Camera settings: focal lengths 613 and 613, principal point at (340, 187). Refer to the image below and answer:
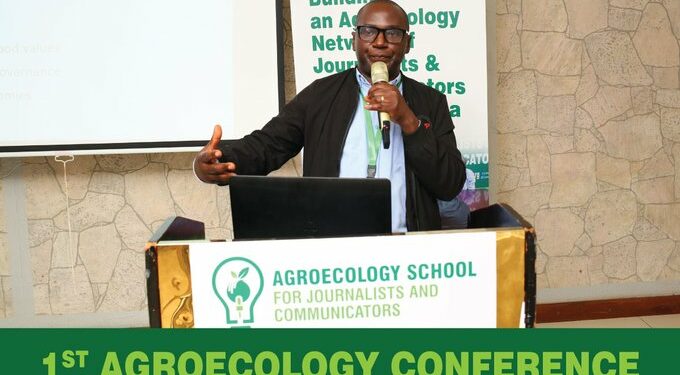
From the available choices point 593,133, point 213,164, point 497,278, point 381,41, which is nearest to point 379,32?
point 381,41

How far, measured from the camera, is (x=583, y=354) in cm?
102

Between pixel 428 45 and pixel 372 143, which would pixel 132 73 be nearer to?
pixel 428 45

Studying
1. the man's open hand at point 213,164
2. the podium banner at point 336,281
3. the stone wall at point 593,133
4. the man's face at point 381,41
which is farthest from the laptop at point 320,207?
the stone wall at point 593,133

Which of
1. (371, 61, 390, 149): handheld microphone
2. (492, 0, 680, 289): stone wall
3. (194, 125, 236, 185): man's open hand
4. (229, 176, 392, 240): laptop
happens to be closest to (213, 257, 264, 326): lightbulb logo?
(229, 176, 392, 240): laptop

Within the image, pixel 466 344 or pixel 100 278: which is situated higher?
pixel 466 344

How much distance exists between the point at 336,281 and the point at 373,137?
722mm

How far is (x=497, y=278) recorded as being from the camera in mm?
1121

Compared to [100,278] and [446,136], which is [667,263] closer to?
[446,136]

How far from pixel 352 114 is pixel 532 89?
1.64 metres

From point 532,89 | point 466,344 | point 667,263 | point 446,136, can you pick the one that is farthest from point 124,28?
point 667,263

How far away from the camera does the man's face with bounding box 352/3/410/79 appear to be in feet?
5.44

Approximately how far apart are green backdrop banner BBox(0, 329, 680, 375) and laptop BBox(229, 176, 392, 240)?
236 mm

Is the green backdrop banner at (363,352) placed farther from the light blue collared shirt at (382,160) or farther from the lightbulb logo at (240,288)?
the light blue collared shirt at (382,160)

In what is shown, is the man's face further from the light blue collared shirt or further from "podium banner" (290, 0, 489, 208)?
"podium banner" (290, 0, 489, 208)
